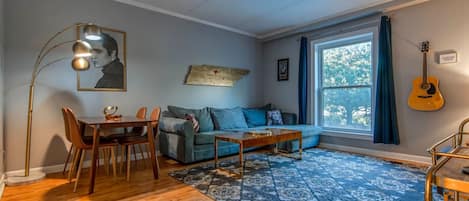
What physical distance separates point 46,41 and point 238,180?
9.57ft

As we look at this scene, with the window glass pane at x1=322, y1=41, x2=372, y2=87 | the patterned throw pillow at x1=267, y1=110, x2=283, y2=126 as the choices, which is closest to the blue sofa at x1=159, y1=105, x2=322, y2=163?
the patterned throw pillow at x1=267, y1=110, x2=283, y2=126

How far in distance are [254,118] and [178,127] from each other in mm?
1835

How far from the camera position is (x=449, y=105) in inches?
135

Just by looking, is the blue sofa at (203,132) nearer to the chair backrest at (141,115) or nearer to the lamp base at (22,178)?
the chair backrest at (141,115)

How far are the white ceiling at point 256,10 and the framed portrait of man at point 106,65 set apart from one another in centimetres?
59

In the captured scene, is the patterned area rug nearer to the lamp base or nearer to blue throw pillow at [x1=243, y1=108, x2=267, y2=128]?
blue throw pillow at [x1=243, y1=108, x2=267, y2=128]

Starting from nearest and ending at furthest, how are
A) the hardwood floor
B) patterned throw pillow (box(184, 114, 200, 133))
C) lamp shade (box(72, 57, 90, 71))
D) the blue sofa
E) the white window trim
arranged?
the hardwood floor
lamp shade (box(72, 57, 90, 71))
the blue sofa
patterned throw pillow (box(184, 114, 200, 133))
the white window trim

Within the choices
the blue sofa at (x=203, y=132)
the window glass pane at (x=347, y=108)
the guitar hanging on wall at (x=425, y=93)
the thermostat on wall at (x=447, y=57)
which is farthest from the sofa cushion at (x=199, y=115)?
the thermostat on wall at (x=447, y=57)

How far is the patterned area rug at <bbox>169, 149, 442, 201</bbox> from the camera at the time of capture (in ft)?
8.06

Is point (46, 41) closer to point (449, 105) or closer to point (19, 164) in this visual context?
point (19, 164)

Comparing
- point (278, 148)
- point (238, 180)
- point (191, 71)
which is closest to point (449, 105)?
point (278, 148)

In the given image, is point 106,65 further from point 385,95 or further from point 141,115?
point 385,95

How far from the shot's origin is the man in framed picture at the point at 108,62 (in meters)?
3.60

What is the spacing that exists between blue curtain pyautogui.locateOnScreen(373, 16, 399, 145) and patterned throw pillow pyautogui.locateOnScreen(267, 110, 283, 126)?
1.72 meters
